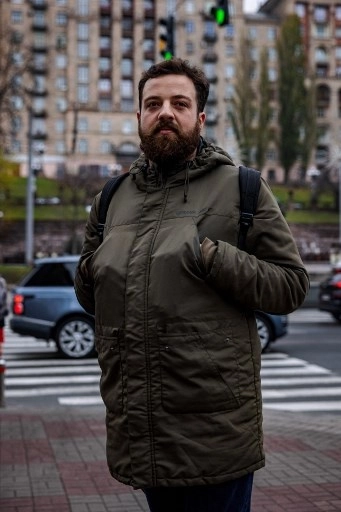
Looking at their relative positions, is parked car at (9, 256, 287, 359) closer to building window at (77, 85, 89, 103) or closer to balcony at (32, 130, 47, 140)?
balcony at (32, 130, 47, 140)

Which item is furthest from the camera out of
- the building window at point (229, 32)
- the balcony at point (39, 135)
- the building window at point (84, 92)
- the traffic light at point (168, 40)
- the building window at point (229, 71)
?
the building window at point (229, 71)

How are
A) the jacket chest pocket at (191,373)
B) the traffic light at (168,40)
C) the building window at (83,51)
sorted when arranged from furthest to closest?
the building window at (83,51)
the traffic light at (168,40)
the jacket chest pocket at (191,373)

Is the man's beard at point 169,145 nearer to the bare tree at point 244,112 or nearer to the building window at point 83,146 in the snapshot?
the bare tree at point 244,112

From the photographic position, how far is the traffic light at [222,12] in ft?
53.3

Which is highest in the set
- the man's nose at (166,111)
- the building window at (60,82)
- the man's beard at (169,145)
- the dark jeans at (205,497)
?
the building window at (60,82)

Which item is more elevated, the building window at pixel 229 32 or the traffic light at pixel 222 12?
the building window at pixel 229 32

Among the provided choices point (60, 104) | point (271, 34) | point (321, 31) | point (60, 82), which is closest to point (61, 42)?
point (60, 82)

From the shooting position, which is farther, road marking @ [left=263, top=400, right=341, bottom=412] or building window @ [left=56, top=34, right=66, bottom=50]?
building window @ [left=56, top=34, right=66, bottom=50]

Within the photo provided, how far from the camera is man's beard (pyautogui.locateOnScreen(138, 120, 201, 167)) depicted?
308 centimetres

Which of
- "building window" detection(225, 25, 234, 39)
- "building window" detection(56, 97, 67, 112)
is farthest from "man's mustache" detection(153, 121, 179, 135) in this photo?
"building window" detection(225, 25, 234, 39)

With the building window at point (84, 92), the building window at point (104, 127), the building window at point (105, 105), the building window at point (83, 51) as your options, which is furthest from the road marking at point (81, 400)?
the building window at point (83, 51)

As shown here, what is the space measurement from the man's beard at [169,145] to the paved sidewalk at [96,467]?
317 centimetres

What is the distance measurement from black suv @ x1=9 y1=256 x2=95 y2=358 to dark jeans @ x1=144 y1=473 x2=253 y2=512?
1186 cm

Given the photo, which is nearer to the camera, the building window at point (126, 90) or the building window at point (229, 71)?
the building window at point (126, 90)
